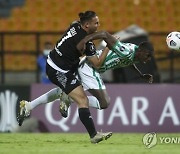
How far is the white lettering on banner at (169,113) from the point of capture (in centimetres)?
1630

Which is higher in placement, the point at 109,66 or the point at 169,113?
the point at 109,66

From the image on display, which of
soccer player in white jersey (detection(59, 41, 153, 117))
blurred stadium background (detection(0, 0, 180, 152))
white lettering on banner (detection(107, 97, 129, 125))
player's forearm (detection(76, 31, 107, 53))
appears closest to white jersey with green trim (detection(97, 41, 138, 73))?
soccer player in white jersey (detection(59, 41, 153, 117))

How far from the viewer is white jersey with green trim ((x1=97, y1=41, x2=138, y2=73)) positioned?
1105 centimetres

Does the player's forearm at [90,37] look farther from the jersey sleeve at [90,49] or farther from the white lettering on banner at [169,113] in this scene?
the white lettering on banner at [169,113]

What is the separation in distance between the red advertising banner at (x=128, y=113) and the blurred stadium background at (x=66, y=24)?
0.11ft

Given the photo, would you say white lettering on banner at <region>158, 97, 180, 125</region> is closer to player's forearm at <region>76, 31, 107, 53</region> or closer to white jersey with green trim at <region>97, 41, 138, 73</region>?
white jersey with green trim at <region>97, 41, 138, 73</region>

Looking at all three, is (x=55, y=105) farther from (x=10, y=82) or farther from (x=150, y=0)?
(x=150, y=0)

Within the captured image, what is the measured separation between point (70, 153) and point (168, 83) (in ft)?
25.8

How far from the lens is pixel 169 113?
1634 cm

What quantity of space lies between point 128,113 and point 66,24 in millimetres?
5204

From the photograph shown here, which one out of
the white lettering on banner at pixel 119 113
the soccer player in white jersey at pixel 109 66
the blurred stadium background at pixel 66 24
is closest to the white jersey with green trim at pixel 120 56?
the soccer player in white jersey at pixel 109 66

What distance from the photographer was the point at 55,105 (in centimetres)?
1625

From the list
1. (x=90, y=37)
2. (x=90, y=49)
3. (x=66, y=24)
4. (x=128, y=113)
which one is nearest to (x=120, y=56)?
(x=90, y=49)

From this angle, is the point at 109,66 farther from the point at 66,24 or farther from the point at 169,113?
the point at 66,24
